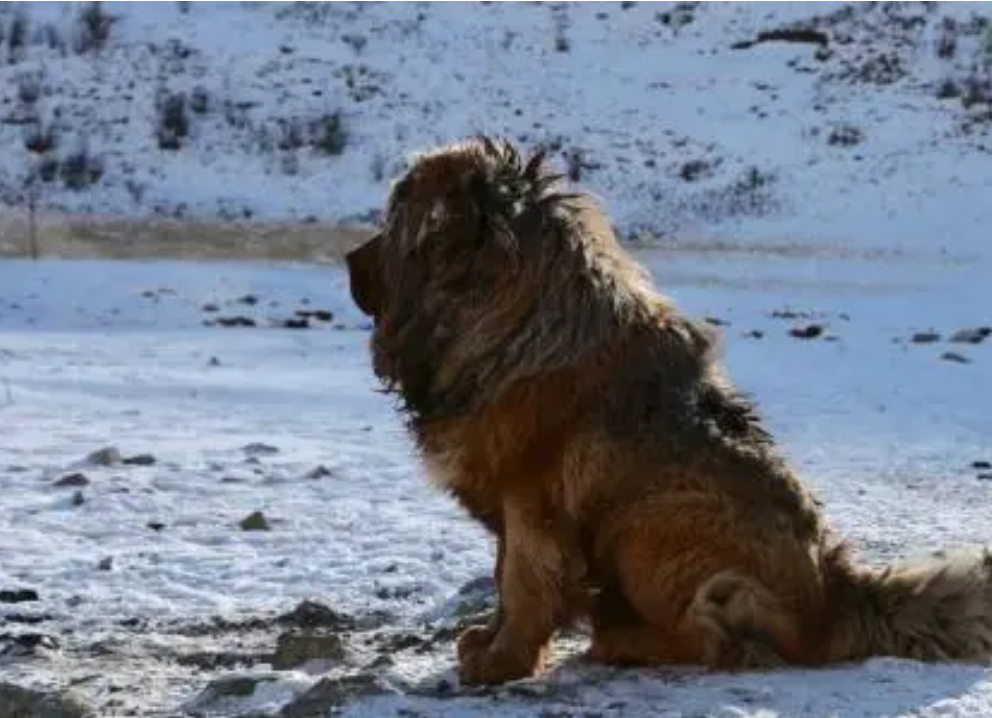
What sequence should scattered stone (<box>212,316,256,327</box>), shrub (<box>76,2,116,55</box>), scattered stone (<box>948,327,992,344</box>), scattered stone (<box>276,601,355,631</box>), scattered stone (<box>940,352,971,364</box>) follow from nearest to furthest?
scattered stone (<box>276,601,355,631</box>) < scattered stone (<box>940,352,971,364</box>) < scattered stone (<box>948,327,992,344</box>) < scattered stone (<box>212,316,256,327</box>) < shrub (<box>76,2,116,55</box>)

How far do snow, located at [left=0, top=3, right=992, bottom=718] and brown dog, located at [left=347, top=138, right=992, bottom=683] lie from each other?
20 cm

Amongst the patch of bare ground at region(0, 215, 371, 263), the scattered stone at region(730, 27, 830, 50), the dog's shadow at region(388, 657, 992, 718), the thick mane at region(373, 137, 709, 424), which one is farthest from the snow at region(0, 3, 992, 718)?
the patch of bare ground at region(0, 215, 371, 263)

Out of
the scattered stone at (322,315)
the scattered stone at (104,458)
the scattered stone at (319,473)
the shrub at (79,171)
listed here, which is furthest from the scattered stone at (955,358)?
the shrub at (79,171)

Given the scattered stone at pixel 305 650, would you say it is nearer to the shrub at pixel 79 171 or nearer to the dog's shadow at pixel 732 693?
the dog's shadow at pixel 732 693

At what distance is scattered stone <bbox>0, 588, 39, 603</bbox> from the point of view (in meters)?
7.39

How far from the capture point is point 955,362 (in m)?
18.7

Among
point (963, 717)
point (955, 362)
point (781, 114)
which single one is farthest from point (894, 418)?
point (781, 114)

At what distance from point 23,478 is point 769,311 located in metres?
14.7

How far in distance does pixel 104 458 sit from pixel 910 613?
21.8ft

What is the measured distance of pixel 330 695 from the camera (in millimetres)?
5109

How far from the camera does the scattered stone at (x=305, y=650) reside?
20.4 ft

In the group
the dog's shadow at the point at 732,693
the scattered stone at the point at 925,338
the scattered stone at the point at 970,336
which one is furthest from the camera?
the scattered stone at the point at 925,338

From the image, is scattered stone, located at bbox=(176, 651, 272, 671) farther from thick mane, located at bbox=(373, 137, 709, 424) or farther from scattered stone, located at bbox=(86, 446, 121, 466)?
scattered stone, located at bbox=(86, 446, 121, 466)

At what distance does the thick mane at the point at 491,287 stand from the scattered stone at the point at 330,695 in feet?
2.81
